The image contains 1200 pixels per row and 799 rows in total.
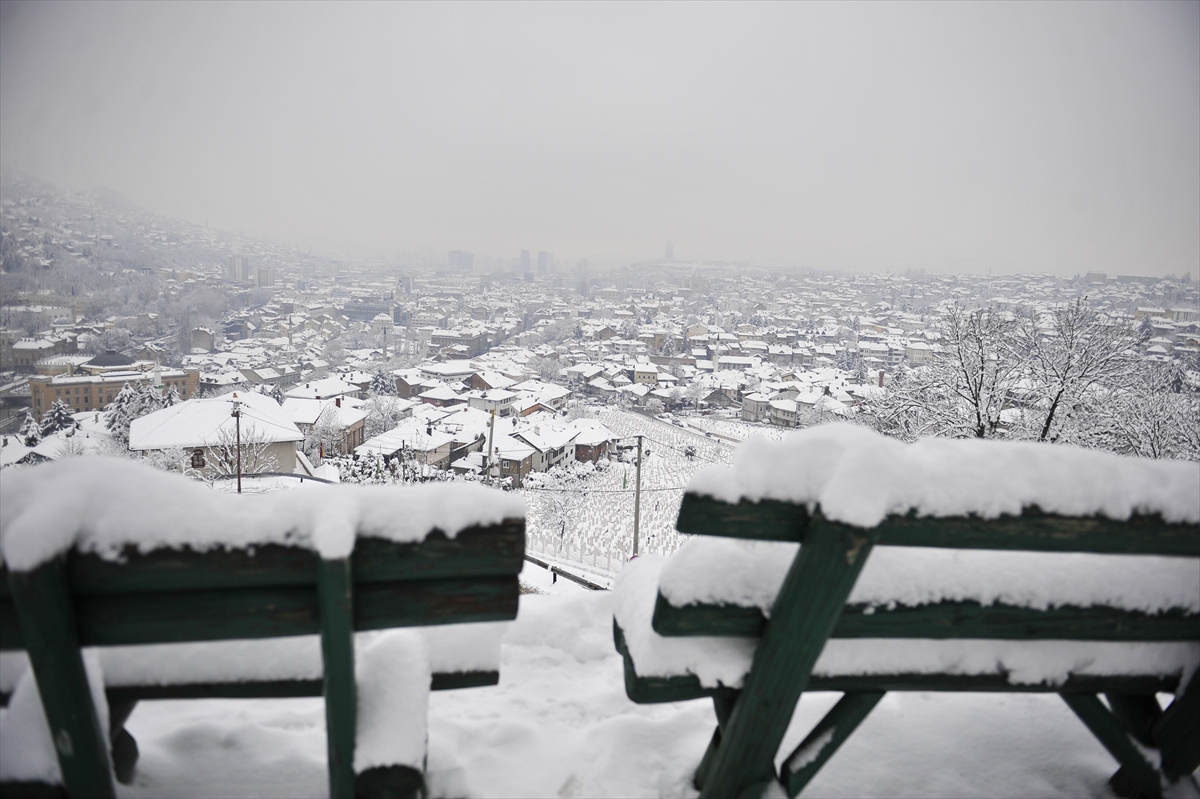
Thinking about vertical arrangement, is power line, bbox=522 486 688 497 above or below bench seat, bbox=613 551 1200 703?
below

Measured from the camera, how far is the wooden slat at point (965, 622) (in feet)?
4.86

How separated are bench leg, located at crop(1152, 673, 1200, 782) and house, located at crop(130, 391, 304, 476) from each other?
81.5 ft

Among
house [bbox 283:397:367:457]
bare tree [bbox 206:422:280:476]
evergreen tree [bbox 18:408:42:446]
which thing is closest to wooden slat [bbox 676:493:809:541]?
bare tree [bbox 206:422:280:476]

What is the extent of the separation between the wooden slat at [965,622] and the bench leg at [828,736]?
0.33m

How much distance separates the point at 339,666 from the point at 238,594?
0.28 meters

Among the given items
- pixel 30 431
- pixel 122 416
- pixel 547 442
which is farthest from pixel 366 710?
pixel 30 431

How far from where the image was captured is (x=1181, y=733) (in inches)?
71.7

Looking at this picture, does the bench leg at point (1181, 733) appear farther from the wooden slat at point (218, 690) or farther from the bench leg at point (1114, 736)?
the wooden slat at point (218, 690)

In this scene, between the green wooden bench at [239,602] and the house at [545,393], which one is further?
the house at [545,393]

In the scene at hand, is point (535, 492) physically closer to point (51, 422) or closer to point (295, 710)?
point (51, 422)

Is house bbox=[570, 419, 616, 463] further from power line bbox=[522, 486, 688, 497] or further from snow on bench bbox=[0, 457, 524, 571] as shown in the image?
snow on bench bbox=[0, 457, 524, 571]

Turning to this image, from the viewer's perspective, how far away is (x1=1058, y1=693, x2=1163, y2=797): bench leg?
5.93ft

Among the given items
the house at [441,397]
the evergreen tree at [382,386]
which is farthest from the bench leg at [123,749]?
the evergreen tree at [382,386]

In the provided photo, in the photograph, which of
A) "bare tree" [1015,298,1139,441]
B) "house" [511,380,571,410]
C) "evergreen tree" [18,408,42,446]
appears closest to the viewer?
"bare tree" [1015,298,1139,441]
